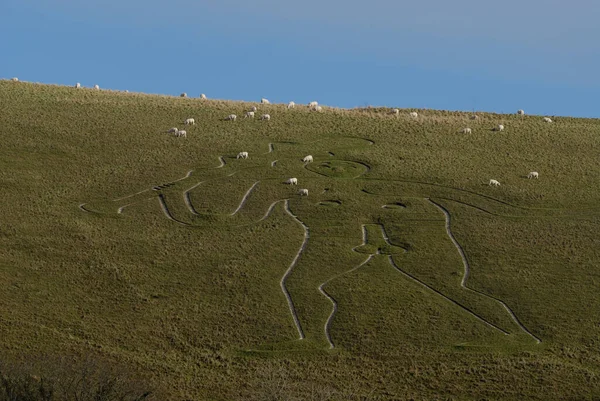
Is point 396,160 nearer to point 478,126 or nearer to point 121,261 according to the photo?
point 478,126

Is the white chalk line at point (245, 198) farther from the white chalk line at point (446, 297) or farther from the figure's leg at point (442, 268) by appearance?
the white chalk line at point (446, 297)

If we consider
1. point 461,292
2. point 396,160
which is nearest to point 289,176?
point 396,160

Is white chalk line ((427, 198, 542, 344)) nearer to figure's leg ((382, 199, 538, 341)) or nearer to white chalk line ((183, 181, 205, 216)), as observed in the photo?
figure's leg ((382, 199, 538, 341))

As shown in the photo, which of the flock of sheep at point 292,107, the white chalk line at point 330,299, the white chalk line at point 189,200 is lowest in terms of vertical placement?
the white chalk line at point 330,299

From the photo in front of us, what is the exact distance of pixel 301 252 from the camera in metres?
62.7

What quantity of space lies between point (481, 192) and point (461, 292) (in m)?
14.3

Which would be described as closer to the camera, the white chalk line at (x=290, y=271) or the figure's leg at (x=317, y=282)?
the figure's leg at (x=317, y=282)

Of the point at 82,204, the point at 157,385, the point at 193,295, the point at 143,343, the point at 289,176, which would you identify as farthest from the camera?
the point at 289,176

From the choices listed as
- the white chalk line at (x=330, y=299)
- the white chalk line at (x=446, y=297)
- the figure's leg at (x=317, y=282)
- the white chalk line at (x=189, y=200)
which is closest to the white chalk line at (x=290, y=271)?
the figure's leg at (x=317, y=282)

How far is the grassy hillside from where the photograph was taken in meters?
52.5

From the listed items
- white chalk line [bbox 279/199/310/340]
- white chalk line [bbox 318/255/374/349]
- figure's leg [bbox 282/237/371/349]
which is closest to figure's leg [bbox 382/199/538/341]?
white chalk line [bbox 318/255/374/349]

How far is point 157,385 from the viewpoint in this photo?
50094mm

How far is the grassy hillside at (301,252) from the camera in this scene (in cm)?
5247

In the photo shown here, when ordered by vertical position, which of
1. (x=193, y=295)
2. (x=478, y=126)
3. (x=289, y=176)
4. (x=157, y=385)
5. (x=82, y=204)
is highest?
(x=478, y=126)
